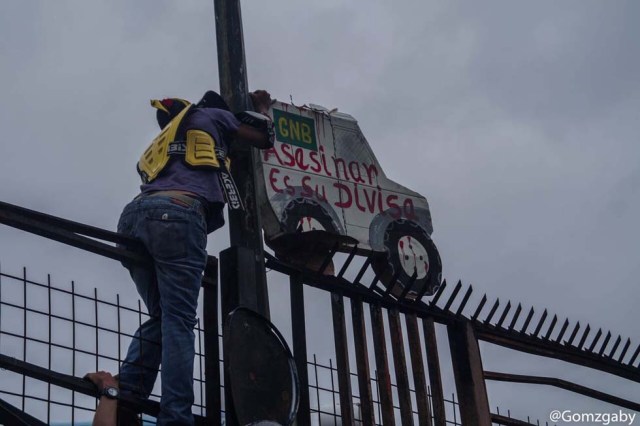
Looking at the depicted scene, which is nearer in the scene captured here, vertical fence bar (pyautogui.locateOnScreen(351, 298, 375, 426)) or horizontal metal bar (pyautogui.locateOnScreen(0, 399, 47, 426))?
horizontal metal bar (pyautogui.locateOnScreen(0, 399, 47, 426))

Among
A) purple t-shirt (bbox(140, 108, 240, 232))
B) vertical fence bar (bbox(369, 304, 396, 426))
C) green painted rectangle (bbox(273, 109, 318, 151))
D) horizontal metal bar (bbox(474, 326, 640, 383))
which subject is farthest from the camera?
green painted rectangle (bbox(273, 109, 318, 151))

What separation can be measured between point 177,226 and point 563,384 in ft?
11.0

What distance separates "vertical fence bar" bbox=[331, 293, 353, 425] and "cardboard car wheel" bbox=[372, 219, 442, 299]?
1.61m

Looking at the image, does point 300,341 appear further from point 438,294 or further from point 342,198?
point 342,198

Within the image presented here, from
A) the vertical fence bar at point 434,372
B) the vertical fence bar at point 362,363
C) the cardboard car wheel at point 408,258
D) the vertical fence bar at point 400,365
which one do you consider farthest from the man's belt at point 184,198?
the cardboard car wheel at point 408,258

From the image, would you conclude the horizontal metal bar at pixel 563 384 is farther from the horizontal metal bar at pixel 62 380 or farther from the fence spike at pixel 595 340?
the horizontal metal bar at pixel 62 380

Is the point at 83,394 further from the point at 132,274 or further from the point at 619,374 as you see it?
the point at 619,374

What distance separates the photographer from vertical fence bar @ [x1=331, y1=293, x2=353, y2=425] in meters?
5.80

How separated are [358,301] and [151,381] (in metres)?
1.56

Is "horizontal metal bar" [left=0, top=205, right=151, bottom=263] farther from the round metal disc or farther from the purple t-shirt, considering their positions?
the round metal disc

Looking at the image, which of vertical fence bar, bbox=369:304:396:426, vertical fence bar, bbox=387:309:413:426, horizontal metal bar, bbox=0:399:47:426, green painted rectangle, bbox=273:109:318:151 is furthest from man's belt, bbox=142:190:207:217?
green painted rectangle, bbox=273:109:318:151

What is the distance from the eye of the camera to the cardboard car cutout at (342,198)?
738 centimetres

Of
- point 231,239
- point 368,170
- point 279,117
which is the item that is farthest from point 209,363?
point 368,170

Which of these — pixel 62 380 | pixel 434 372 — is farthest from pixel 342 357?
pixel 62 380
